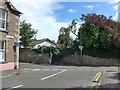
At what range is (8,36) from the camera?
52.1 feet

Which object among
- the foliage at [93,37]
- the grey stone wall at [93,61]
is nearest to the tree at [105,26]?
the foliage at [93,37]

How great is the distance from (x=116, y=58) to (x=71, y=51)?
670cm

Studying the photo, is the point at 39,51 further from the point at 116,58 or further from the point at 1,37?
the point at 1,37

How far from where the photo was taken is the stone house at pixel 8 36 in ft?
50.9

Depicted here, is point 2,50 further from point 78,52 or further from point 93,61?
point 93,61

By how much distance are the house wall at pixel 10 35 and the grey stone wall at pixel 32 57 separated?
10.6 meters

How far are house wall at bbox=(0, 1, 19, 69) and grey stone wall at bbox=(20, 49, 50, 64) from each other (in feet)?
34.9

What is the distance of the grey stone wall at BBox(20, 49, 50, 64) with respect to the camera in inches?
1078

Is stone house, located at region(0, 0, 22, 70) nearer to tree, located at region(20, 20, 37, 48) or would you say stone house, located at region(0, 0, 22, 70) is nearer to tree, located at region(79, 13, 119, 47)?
tree, located at region(79, 13, 119, 47)

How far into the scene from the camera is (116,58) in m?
26.0

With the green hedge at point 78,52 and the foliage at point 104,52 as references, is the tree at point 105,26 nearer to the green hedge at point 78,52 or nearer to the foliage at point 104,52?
the foliage at point 104,52

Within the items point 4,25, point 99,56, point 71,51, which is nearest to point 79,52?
point 71,51

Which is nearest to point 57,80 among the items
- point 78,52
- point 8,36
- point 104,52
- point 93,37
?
point 8,36

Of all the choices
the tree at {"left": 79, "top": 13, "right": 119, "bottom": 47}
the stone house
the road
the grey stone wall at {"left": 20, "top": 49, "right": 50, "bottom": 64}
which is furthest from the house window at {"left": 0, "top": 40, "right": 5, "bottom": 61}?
the tree at {"left": 79, "top": 13, "right": 119, "bottom": 47}
